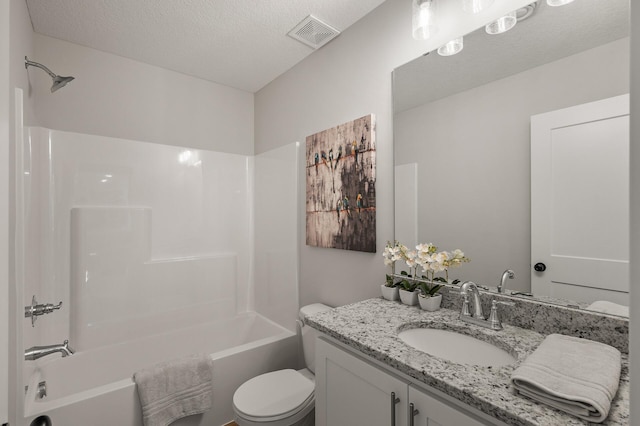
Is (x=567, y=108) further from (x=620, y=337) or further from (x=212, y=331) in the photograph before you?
(x=212, y=331)

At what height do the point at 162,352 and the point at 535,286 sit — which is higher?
the point at 535,286

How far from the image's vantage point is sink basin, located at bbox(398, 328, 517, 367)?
1206 millimetres

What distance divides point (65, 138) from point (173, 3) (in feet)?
3.88

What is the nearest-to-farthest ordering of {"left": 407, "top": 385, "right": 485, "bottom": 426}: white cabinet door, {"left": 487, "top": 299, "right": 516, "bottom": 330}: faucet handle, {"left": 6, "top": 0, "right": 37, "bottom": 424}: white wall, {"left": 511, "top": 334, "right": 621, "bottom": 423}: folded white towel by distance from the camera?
1. {"left": 511, "top": 334, "right": 621, "bottom": 423}: folded white towel
2. {"left": 407, "top": 385, "right": 485, "bottom": 426}: white cabinet door
3. {"left": 487, "top": 299, "right": 516, "bottom": 330}: faucet handle
4. {"left": 6, "top": 0, "right": 37, "bottom": 424}: white wall

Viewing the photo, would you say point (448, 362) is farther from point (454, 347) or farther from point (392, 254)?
point (392, 254)

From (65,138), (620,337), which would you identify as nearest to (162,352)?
(65,138)

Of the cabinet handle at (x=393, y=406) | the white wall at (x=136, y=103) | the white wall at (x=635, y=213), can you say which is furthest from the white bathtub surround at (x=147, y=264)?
the white wall at (x=635, y=213)

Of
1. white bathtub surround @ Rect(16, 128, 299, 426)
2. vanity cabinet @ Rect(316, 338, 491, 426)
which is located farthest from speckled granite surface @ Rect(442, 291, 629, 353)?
white bathtub surround @ Rect(16, 128, 299, 426)

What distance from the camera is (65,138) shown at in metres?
2.19

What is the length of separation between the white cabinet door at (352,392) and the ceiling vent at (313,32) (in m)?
1.86

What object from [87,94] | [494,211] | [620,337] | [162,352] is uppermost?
[87,94]

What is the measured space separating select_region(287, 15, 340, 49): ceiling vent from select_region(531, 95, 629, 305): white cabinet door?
1.40 metres

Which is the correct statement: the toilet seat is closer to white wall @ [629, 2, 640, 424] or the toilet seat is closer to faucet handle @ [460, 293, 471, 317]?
faucet handle @ [460, 293, 471, 317]

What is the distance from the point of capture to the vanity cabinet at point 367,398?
3.10 ft
